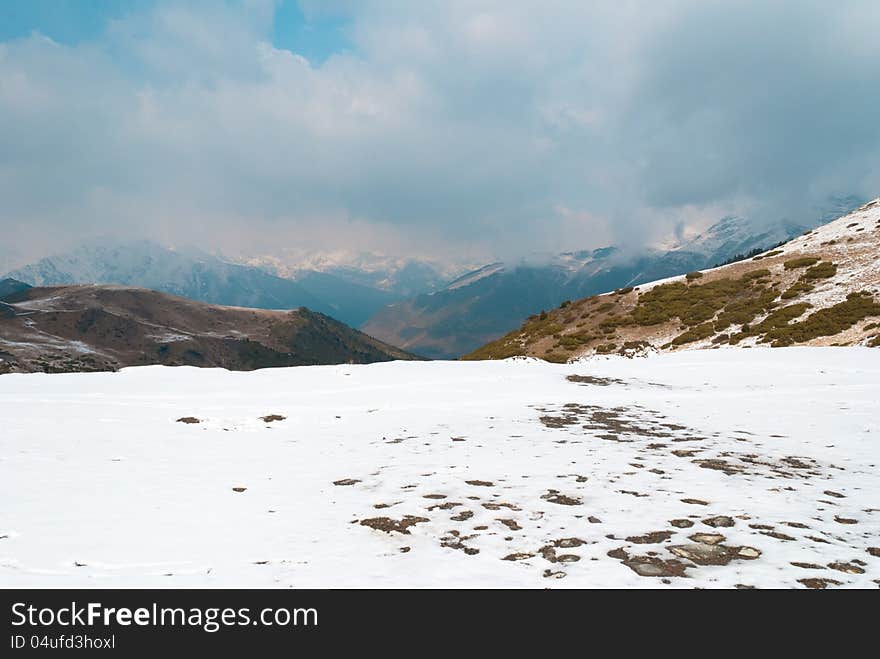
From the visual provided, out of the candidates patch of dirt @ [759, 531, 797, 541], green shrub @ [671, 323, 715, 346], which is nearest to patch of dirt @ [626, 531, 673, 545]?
patch of dirt @ [759, 531, 797, 541]

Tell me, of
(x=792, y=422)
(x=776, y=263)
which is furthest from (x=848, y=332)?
(x=792, y=422)

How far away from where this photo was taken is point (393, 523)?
8.34 meters

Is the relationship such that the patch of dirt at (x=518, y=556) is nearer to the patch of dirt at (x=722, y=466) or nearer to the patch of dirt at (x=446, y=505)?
the patch of dirt at (x=446, y=505)

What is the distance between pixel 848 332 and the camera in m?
37.6

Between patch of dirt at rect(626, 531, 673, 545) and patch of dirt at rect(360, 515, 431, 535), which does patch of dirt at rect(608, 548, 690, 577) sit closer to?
patch of dirt at rect(626, 531, 673, 545)

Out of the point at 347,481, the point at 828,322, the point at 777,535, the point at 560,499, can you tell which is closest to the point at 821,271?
the point at 828,322

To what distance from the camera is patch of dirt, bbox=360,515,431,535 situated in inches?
319

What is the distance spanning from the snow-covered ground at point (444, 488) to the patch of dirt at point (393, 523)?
0.05 metres

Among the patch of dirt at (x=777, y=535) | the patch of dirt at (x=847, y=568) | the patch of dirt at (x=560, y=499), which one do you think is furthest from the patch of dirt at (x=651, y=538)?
the patch of dirt at (x=847, y=568)

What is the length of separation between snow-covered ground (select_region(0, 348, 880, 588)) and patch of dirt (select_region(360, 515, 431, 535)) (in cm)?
5
